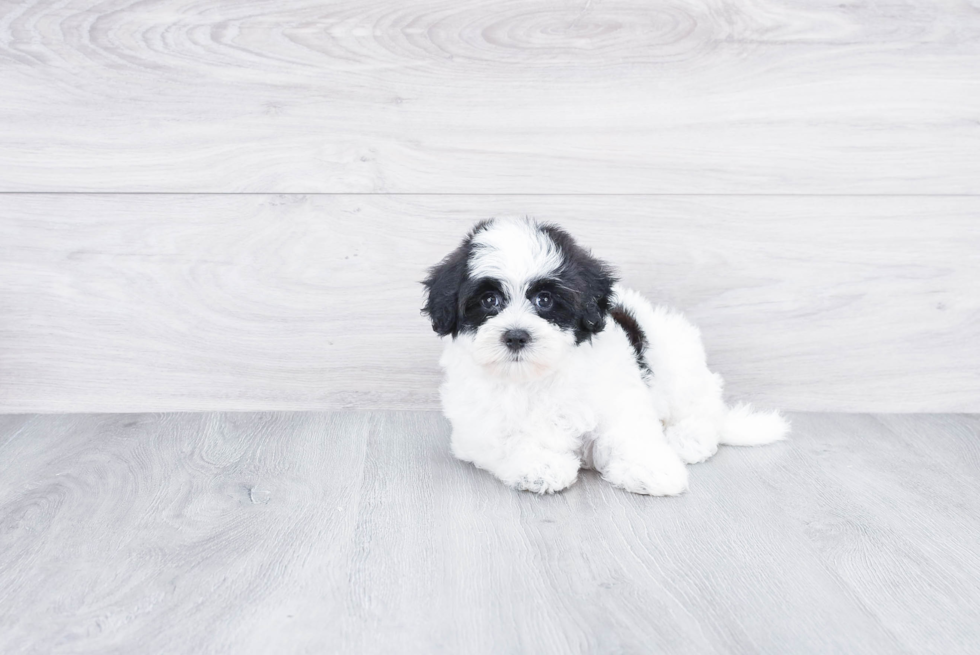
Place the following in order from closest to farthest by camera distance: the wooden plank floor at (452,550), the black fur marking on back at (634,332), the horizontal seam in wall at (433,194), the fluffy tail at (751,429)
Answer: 1. the wooden plank floor at (452,550)
2. the black fur marking on back at (634,332)
3. the fluffy tail at (751,429)
4. the horizontal seam in wall at (433,194)

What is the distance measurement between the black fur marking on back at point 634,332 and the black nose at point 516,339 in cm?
33

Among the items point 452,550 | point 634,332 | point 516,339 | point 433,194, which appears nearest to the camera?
point 452,550

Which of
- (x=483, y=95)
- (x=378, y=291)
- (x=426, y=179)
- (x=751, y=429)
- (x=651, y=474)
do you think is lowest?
(x=751, y=429)

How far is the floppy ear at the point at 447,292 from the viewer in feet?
4.98

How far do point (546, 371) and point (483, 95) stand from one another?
75 cm

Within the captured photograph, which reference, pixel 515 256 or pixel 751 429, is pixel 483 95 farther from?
pixel 751 429

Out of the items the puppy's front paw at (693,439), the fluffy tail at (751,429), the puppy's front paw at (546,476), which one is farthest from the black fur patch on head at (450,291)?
the fluffy tail at (751,429)

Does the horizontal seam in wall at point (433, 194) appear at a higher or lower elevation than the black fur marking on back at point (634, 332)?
higher

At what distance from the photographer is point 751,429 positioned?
6.06 feet

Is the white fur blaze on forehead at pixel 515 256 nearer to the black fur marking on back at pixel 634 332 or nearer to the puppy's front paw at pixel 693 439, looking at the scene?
the black fur marking on back at pixel 634 332

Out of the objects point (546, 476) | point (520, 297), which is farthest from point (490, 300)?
point (546, 476)

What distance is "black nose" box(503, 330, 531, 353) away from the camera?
1.44 m

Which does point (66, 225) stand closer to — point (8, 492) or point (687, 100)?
point (8, 492)

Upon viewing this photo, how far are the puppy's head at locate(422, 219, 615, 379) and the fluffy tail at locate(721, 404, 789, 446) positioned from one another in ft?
1.66
